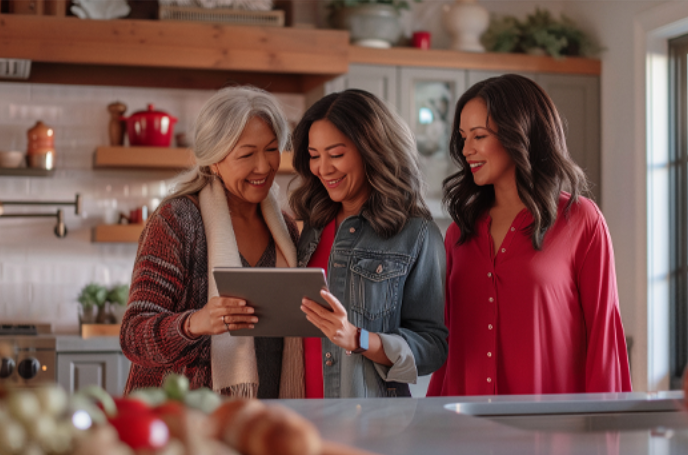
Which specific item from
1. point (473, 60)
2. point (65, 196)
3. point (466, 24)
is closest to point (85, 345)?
point (65, 196)

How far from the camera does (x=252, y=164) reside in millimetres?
1979

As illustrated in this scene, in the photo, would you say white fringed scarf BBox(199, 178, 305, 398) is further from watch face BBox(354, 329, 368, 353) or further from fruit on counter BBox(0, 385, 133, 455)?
fruit on counter BBox(0, 385, 133, 455)

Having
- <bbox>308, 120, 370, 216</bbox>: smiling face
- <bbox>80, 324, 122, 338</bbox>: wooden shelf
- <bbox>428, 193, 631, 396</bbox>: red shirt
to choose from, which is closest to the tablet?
<bbox>308, 120, 370, 216</bbox>: smiling face

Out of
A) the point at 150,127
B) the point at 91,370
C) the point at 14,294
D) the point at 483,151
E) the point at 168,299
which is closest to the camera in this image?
the point at 168,299

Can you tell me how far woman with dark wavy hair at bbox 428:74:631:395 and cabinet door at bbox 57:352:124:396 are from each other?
6.54 feet

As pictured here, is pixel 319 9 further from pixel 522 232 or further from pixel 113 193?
pixel 522 232

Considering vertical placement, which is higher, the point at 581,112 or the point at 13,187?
the point at 581,112

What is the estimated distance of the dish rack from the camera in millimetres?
3820

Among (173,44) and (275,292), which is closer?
(275,292)

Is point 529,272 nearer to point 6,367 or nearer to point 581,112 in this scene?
point 6,367

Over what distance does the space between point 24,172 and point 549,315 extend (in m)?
2.97

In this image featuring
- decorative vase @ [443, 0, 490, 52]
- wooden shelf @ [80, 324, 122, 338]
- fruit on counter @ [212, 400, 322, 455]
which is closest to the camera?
fruit on counter @ [212, 400, 322, 455]

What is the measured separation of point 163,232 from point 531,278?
0.92 metres

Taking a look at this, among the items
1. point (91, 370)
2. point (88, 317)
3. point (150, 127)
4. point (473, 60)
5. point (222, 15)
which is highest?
point (222, 15)
